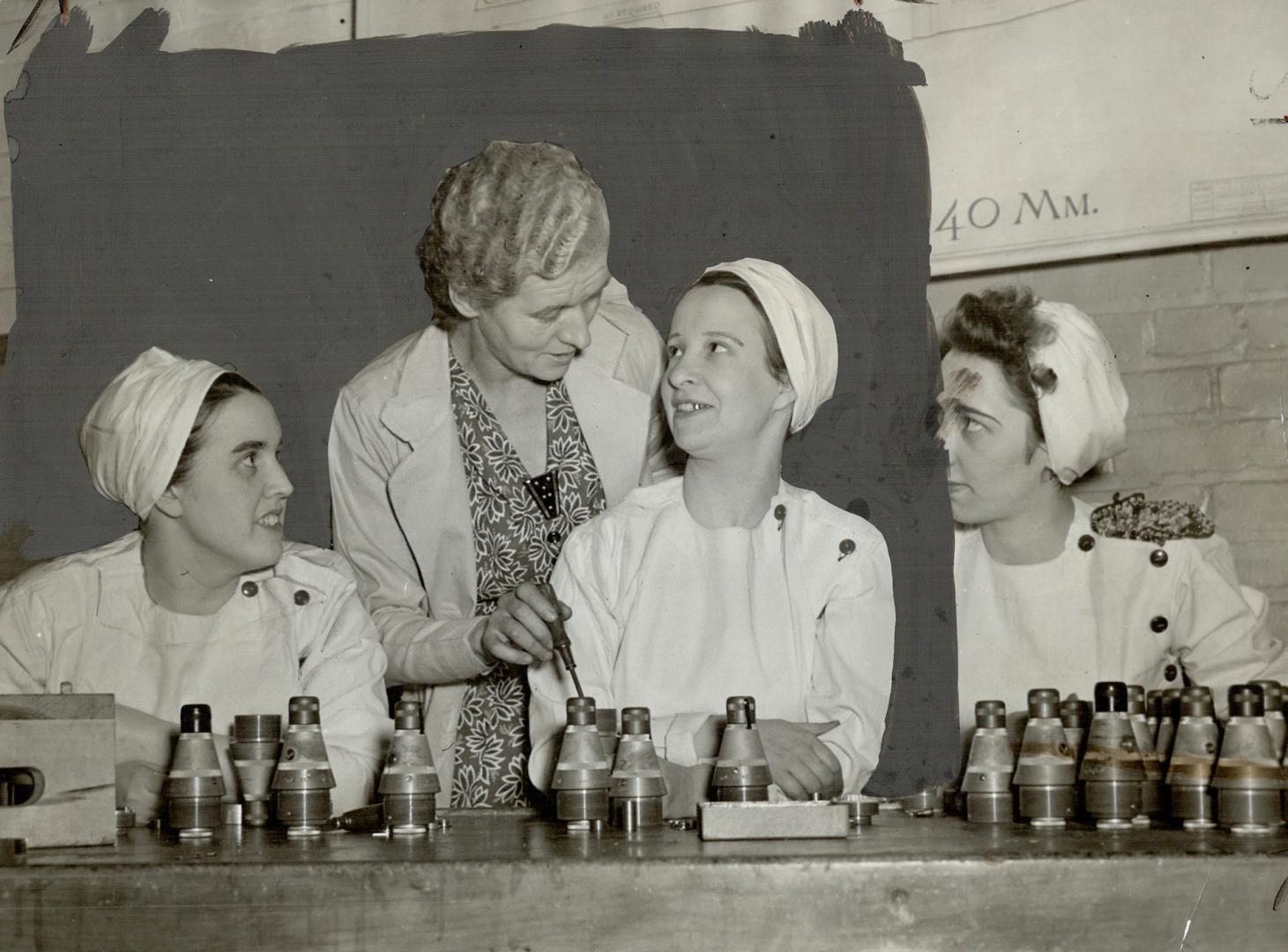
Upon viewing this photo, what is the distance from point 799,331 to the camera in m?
3.55

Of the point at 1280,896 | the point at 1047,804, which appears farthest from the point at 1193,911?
the point at 1047,804

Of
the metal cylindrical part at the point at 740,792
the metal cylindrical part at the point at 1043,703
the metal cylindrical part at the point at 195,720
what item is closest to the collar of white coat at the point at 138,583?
the metal cylindrical part at the point at 195,720

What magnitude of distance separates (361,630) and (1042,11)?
6.52 feet

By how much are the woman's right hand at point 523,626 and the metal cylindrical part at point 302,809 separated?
0.53 m

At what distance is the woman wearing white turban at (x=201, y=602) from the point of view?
3551mm

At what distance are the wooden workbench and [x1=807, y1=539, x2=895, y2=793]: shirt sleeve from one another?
0.81 metres

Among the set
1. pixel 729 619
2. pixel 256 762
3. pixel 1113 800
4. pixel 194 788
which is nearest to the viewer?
pixel 1113 800

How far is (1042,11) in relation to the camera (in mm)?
3619

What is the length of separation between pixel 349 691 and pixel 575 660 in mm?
492

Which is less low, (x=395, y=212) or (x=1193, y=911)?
(x=395, y=212)

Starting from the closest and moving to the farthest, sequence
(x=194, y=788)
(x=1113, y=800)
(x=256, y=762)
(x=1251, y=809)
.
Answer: (x=1251, y=809) → (x=1113, y=800) → (x=194, y=788) → (x=256, y=762)

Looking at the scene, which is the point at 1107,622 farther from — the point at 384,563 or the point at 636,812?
the point at 384,563

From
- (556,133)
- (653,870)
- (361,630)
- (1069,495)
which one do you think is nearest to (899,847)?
(653,870)

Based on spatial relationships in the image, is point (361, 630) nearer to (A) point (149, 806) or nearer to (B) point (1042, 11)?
(A) point (149, 806)
